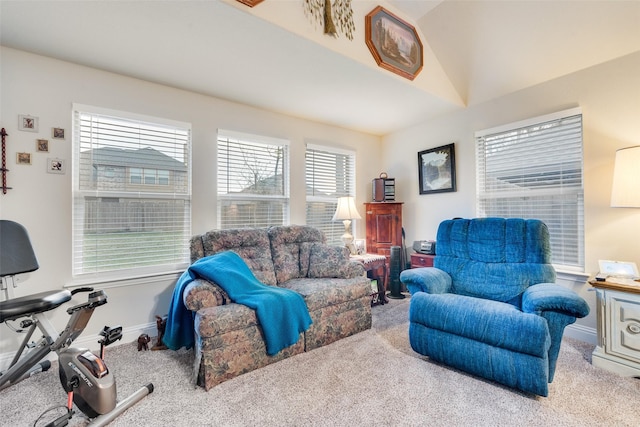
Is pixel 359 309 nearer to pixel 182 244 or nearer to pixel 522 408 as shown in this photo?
pixel 522 408

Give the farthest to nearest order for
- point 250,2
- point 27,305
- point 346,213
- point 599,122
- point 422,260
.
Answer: point 346,213
point 422,260
point 599,122
point 250,2
point 27,305

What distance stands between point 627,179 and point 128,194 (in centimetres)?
408

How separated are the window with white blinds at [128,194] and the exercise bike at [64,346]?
463 millimetres

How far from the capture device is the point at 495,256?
234 cm

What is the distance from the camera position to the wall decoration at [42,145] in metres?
2.19

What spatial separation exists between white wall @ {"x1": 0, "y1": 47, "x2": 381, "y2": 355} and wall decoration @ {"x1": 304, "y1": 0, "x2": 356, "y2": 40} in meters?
1.43

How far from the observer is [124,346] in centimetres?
242

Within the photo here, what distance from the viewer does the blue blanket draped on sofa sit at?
2.02m

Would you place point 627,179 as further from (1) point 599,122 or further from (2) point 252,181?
(2) point 252,181

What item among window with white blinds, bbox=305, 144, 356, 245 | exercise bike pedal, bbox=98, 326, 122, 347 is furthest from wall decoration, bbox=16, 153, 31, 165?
window with white blinds, bbox=305, 144, 356, 245

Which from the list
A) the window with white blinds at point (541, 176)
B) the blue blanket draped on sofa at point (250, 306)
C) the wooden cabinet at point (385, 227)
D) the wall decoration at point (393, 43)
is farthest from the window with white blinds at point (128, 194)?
the window with white blinds at point (541, 176)

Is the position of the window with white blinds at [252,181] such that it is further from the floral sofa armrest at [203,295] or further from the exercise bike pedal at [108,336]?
the exercise bike pedal at [108,336]

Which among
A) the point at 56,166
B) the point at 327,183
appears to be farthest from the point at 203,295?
the point at 327,183

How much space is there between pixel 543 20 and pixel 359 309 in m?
2.99
